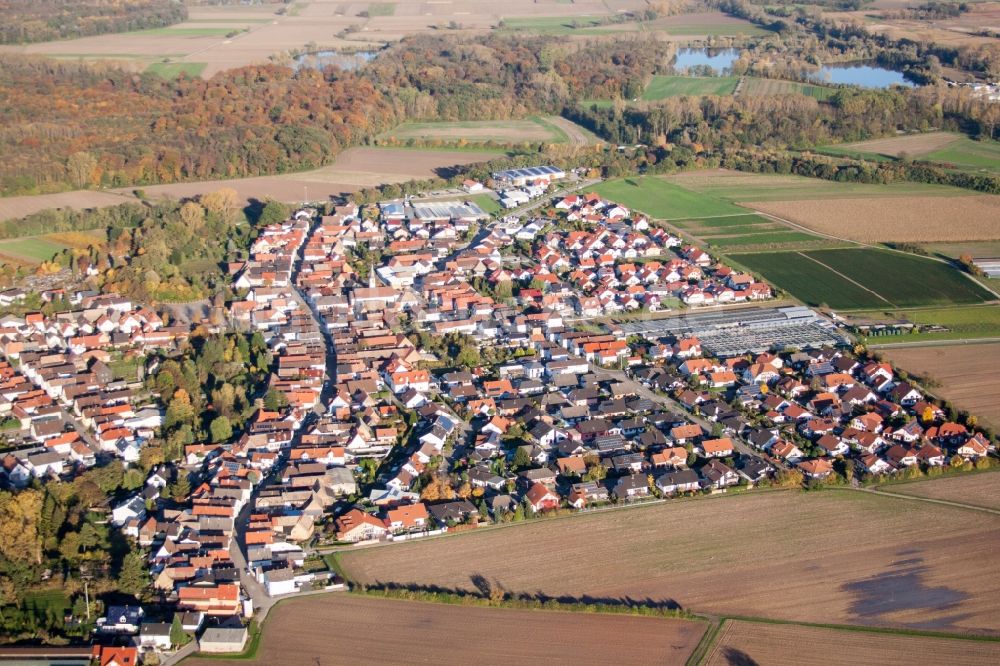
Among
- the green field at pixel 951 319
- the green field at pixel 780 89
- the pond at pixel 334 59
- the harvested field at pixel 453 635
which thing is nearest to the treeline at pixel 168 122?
the pond at pixel 334 59

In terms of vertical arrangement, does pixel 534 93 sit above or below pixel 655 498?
above

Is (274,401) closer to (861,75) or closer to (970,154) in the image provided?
(970,154)

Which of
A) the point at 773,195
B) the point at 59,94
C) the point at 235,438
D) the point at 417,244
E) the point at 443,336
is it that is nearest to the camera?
the point at 235,438

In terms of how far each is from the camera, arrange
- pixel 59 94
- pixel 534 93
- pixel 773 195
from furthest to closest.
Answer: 1. pixel 534 93
2. pixel 59 94
3. pixel 773 195

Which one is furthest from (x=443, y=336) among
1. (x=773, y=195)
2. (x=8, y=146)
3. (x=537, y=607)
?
(x=8, y=146)

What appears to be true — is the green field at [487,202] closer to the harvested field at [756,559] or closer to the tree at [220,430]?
the tree at [220,430]

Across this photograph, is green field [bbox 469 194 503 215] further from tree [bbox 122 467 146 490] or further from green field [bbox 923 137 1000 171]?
tree [bbox 122 467 146 490]

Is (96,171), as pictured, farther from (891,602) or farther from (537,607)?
(891,602)
